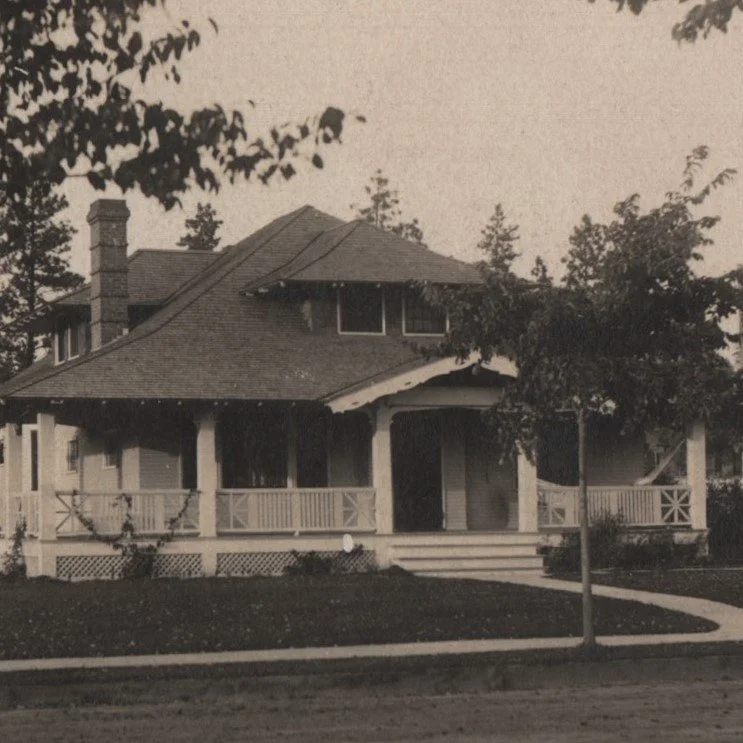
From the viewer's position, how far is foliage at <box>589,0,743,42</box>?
13.8m

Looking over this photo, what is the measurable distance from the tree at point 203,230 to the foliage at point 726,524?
1409 inches

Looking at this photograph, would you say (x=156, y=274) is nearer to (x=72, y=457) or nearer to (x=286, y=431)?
(x=72, y=457)

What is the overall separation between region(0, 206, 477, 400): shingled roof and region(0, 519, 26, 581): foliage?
275 centimetres

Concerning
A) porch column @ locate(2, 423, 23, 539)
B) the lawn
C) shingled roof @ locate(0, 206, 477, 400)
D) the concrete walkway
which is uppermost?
shingled roof @ locate(0, 206, 477, 400)

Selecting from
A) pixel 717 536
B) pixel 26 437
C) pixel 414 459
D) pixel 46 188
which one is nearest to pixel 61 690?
pixel 46 188

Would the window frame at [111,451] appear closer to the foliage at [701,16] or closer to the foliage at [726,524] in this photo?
the foliage at [726,524]

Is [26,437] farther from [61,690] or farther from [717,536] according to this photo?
[61,690]

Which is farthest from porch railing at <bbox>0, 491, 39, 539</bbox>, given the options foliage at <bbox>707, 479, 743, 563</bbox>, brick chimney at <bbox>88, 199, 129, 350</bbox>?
foliage at <bbox>707, 479, 743, 563</bbox>

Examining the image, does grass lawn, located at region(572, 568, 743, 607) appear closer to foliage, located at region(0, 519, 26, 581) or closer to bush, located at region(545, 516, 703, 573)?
bush, located at region(545, 516, 703, 573)

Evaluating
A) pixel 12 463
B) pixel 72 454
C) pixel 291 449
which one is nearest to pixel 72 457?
pixel 72 454

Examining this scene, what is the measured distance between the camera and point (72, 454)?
122 ft

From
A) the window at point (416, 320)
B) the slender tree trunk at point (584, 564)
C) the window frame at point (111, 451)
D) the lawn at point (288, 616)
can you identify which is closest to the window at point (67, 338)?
the window frame at point (111, 451)

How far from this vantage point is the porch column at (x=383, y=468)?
2962 cm

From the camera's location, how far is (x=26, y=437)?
1556 inches
